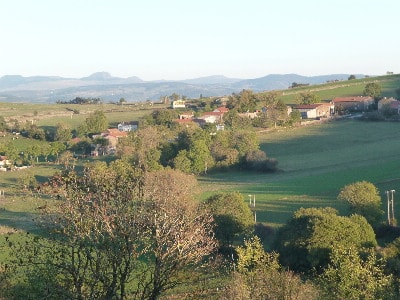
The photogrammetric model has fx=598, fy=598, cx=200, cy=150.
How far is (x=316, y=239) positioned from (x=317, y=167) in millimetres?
31107

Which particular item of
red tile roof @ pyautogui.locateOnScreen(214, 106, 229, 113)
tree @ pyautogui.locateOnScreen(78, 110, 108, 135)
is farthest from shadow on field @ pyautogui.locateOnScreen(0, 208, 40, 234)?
red tile roof @ pyautogui.locateOnScreen(214, 106, 229, 113)

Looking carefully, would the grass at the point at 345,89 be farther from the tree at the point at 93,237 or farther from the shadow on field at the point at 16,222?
the tree at the point at 93,237

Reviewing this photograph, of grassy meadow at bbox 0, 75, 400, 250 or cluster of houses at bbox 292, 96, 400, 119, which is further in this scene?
cluster of houses at bbox 292, 96, 400, 119

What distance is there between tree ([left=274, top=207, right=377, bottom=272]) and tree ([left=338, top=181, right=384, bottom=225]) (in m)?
4.61

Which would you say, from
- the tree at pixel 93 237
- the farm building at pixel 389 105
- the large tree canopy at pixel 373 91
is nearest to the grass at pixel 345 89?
the large tree canopy at pixel 373 91

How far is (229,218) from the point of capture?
1212 inches

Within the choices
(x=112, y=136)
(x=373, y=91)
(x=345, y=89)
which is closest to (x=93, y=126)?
(x=112, y=136)

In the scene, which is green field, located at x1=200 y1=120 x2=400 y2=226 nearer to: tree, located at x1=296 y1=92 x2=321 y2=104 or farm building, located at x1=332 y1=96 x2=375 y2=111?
farm building, located at x1=332 y1=96 x2=375 y2=111

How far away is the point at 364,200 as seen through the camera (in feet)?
107

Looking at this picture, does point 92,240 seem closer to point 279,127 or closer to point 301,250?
point 301,250

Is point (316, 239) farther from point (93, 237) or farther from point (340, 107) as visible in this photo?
point (340, 107)

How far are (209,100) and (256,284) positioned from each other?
9472 cm

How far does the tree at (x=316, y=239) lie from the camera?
84.2ft

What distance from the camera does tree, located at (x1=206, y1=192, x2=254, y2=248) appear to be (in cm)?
3075
